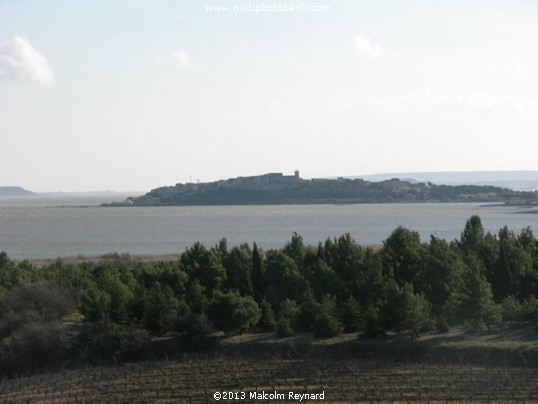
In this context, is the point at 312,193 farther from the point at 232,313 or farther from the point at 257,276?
the point at 232,313

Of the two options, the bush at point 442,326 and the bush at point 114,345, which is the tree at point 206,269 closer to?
the bush at point 114,345

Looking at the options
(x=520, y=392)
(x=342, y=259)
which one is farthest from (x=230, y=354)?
(x=520, y=392)

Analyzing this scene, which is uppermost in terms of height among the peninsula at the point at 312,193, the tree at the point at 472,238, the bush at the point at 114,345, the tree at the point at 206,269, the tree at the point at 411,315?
the peninsula at the point at 312,193

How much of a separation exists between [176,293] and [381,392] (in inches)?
615

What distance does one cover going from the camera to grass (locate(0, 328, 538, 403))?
63.9 feet

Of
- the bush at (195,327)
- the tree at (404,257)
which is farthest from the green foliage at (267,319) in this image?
the tree at (404,257)

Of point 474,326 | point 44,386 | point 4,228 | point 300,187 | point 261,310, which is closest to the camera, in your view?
point 44,386

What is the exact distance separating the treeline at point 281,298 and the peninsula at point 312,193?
136873 millimetres

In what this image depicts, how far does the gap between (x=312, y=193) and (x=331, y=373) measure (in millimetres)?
154245

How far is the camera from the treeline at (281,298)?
87.3 ft

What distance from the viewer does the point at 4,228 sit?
112938 millimetres

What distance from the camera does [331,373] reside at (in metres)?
22.0

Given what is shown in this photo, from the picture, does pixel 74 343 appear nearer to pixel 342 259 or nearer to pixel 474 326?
pixel 342 259

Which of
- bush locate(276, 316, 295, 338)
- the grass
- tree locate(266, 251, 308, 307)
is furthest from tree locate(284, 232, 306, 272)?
the grass
